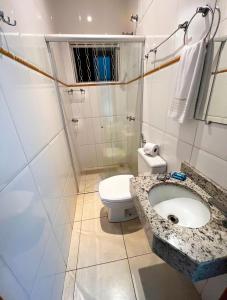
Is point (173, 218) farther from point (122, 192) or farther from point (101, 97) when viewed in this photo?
point (101, 97)

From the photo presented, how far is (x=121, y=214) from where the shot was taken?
58.3 inches

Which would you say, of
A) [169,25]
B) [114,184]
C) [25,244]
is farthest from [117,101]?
[25,244]

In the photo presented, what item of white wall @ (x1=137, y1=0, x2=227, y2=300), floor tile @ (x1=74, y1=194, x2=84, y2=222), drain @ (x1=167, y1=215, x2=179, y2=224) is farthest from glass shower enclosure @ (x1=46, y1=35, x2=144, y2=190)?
drain @ (x1=167, y1=215, x2=179, y2=224)

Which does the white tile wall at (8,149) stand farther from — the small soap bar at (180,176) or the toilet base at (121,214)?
the toilet base at (121,214)

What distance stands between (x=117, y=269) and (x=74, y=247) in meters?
0.45

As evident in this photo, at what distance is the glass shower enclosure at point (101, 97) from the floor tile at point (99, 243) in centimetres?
82

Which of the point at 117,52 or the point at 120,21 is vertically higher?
the point at 120,21

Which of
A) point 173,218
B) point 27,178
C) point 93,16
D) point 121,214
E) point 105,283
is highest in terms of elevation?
point 93,16

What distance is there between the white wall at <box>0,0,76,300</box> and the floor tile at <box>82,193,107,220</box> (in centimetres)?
53

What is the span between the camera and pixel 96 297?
991mm

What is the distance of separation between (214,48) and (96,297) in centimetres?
171

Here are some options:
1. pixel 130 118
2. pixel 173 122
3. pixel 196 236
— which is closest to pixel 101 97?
pixel 130 118

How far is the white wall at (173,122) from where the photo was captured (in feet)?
2.35

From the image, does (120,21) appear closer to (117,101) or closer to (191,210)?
(117,101)
